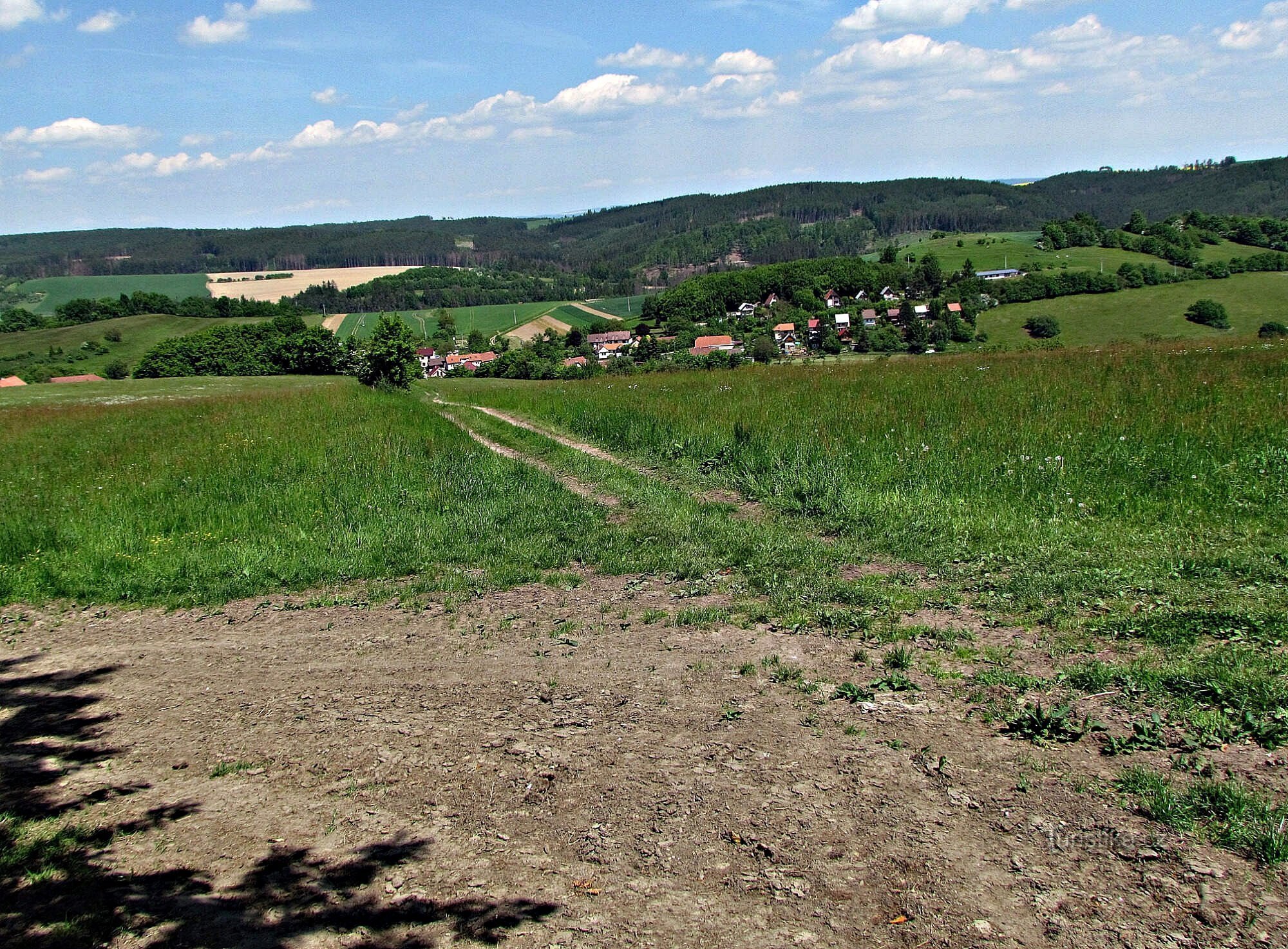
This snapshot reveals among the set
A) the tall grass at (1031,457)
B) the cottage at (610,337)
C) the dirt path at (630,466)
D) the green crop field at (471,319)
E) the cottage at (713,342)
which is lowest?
the dirt path at (630,466)

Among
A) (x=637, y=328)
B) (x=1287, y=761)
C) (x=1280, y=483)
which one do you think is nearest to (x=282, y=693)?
(x=1287, y=761)

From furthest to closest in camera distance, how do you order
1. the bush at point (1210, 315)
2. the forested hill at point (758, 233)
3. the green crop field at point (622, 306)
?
the forested hill at point (758, 233)
the green crop field at point (622, 306)
the bush at point (1210, 315)

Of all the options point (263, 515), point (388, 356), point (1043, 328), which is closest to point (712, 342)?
point (1043, 328)

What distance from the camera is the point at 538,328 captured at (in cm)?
10294

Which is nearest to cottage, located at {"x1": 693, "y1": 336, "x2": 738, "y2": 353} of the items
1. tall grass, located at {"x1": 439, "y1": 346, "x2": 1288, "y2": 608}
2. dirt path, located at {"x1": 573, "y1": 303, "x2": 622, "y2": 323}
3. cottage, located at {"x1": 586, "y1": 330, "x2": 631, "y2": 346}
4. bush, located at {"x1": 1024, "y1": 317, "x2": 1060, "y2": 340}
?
cottage, located at {"x1": 586, "y1": 330, "x2": 631, "y2": 346}

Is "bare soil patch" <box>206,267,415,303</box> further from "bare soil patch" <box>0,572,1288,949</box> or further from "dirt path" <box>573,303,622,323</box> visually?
"bare soil patch" <box>0,572,1288,949</box>

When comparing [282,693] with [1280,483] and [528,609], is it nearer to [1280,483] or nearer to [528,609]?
[528,609]

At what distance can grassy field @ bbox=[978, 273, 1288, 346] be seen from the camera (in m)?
45.9

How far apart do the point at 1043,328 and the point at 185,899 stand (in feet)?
187

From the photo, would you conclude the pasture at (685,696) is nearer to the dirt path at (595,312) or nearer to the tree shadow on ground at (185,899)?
the tree shadow on ground at (185,899)

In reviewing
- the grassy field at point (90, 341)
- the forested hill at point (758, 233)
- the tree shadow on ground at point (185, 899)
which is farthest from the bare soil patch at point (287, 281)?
the tree shadow on ground at point (185, 899)

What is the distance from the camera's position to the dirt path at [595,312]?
106 meters

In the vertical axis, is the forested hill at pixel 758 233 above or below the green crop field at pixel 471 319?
above

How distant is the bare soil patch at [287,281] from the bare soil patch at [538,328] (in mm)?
41895
